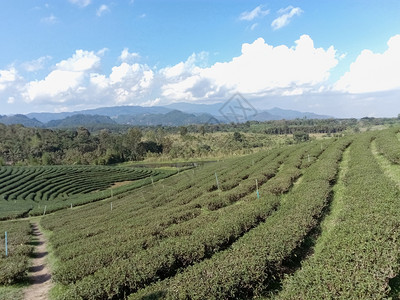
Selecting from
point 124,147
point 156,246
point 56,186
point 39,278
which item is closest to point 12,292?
point 39,278

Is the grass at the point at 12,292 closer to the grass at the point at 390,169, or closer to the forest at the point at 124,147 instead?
the grass at the point at 390,169

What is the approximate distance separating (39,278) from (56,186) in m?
48.0

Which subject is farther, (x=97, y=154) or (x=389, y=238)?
(x=97, y=154)

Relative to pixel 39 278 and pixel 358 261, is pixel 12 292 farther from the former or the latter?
pixel 358 261

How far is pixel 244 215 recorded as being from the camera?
12.5 m

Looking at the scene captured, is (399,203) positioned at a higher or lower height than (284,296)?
higher

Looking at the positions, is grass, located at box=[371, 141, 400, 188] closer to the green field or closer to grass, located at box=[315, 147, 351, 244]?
the green field

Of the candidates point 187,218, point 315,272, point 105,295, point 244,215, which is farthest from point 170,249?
point 187,218

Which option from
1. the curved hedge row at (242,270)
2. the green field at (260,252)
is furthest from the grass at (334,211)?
the curved hedge row at (242,270)

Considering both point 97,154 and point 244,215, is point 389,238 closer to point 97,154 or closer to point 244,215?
point 244,215

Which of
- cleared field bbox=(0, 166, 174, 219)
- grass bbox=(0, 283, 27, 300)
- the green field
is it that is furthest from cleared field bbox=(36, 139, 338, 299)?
cleared field bbox=(0, 166, 174, 219)

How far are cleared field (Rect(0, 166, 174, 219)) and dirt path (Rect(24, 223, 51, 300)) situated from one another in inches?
885

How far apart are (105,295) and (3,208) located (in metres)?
38.0

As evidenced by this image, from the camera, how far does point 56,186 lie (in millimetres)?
54312
